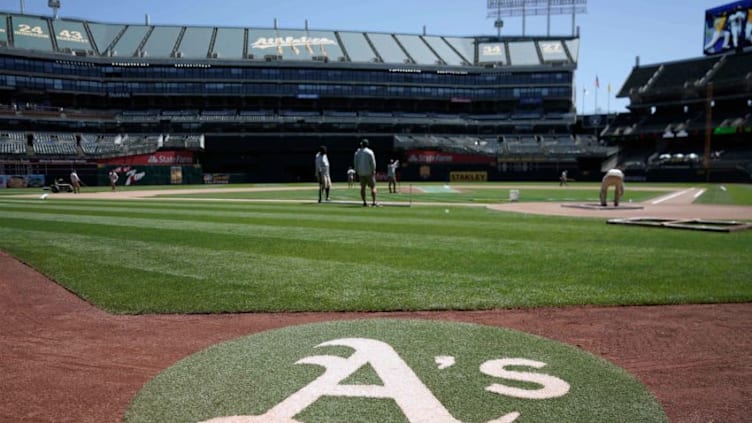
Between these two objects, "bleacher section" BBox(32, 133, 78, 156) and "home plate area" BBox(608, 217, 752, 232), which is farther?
"bleacher section" BBox(32, 133, 78, 156)

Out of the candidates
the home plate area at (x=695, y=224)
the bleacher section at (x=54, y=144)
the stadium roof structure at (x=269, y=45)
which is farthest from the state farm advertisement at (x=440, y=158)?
the home plate area at (x=695, y=224)

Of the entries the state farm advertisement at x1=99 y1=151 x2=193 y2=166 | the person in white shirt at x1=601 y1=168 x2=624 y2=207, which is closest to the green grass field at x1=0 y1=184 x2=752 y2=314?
the person in white shirt at x1=601 y1=168 x2=624 y2=207

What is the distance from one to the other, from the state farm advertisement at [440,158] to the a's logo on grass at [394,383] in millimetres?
54042

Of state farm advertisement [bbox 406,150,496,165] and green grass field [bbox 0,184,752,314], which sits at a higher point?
state farm advertisement [bbox 406,150,496,165]

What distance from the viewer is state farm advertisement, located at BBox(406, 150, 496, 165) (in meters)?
57.2

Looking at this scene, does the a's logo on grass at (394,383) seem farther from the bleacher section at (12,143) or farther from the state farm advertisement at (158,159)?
the bleacher section at (12,143)

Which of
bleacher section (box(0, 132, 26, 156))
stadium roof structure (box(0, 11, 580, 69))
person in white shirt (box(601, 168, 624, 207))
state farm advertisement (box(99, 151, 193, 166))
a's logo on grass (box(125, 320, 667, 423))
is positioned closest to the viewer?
a's logo on grass (box(125, 320, 667, 423))

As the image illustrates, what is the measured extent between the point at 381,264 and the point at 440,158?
168ft

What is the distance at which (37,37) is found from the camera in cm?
6147

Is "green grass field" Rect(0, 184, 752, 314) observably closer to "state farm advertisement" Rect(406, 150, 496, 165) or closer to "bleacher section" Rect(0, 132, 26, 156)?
"bleacher section" Rect(0, 132, 26, 156)

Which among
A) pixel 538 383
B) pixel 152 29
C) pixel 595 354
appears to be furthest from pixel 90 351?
pixel 152 29

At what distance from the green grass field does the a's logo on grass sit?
1.08 meters

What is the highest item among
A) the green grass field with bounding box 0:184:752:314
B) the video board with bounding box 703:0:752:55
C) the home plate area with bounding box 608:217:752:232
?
the video board with bounding box 703:0:752:55

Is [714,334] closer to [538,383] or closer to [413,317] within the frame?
[538,383]
